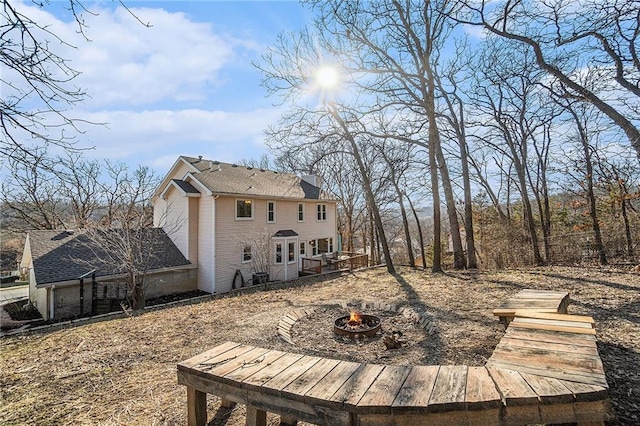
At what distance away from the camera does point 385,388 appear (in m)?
2.05

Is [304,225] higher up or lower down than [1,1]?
lower down

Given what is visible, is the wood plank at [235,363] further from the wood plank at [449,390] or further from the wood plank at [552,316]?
the wood plank at [552,316]

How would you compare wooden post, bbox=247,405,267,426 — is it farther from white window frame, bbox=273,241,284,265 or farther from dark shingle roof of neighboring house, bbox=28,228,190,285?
white window frame, bbox=273,241,284,265

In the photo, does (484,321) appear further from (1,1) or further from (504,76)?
(504,76)

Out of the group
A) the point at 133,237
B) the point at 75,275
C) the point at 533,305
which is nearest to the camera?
the point at 533,305

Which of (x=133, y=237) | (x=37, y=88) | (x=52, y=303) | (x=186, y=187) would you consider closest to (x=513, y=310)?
(x=37, y=88)

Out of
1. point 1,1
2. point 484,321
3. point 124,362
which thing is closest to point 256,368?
point 124,362

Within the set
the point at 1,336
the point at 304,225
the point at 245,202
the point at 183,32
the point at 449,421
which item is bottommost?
the point at 1,336

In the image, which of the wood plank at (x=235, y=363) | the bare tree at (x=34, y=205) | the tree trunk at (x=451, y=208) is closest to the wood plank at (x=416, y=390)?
the wood plank at (x=235, y=363)

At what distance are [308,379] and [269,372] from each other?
13.6 inches

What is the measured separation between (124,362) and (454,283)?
8505 millimetres

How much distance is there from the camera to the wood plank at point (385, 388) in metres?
1.88

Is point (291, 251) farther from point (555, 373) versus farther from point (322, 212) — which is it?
point (555, 373)

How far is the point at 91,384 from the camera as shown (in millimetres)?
3734
